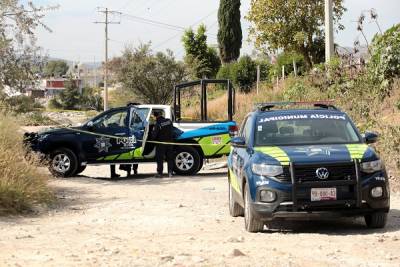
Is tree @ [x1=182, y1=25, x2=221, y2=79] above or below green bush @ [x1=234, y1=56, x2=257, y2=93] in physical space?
above

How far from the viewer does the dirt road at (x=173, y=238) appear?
23.6 ft

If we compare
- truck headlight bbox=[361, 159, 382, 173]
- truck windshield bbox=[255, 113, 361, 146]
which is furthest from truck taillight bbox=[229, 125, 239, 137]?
truck headlight bbox=[361, 159, 382, 173]

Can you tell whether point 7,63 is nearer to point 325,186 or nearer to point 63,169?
point 63,169

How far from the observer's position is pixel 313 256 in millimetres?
7227

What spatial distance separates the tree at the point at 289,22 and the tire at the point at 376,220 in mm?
26050

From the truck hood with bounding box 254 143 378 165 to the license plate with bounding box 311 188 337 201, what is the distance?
1.16 feet

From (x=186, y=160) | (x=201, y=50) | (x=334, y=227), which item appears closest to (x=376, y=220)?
(x=334, y=227)

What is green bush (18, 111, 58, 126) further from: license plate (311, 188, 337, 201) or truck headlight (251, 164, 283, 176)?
Result: license plate (311, 188, 337, 201)

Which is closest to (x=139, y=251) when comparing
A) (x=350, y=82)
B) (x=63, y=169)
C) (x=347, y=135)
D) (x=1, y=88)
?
(x=347, y=135)

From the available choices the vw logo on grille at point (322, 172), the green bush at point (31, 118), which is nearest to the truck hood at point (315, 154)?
the vw logo on grille at point (322, 172)

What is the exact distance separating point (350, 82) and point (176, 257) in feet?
53.5

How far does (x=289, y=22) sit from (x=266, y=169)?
90.4ft

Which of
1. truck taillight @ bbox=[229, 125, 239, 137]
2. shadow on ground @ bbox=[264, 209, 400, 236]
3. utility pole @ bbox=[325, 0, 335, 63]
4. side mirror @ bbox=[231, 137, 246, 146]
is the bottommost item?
shadow on ground @ bbox=[264, 209, 400, 236]

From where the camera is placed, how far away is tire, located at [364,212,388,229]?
8867 mm
